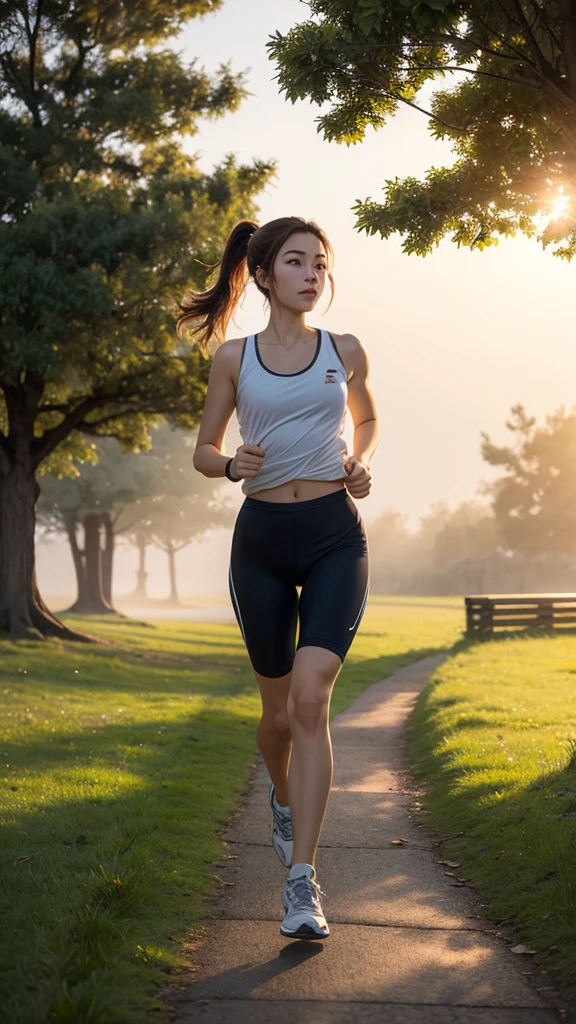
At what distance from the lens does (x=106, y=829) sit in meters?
5.39

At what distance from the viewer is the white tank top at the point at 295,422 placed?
4043 mm

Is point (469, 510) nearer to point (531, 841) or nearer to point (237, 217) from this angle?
point (237, 217)

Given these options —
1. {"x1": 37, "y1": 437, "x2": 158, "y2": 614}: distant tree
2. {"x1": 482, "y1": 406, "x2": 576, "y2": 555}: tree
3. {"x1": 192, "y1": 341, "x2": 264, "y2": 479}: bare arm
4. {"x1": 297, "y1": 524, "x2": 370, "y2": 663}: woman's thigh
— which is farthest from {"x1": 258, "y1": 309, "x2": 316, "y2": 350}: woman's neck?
{"x1": 482, "y1": 406, "x2": 576, "y2": 555}: tree

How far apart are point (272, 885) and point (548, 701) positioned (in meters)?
8.24

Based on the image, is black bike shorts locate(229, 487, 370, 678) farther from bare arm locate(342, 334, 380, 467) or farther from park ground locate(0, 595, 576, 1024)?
park ground locate(0, 595, 576, 1024)

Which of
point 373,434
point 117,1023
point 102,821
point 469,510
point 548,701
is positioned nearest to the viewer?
point 117,1023

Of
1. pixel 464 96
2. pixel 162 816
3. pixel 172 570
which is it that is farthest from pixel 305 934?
pixel 172 570

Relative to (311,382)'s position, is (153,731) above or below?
below

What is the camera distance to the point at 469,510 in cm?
11250

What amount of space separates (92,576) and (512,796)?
1336 inches

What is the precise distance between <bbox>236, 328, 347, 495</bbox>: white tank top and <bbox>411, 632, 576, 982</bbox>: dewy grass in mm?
1877

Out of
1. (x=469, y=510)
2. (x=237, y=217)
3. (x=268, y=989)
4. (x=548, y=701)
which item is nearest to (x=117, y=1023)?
(x=268, y=989)

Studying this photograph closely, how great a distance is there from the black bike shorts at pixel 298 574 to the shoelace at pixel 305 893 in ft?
2.69

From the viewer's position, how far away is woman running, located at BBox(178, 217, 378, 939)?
3.89m
